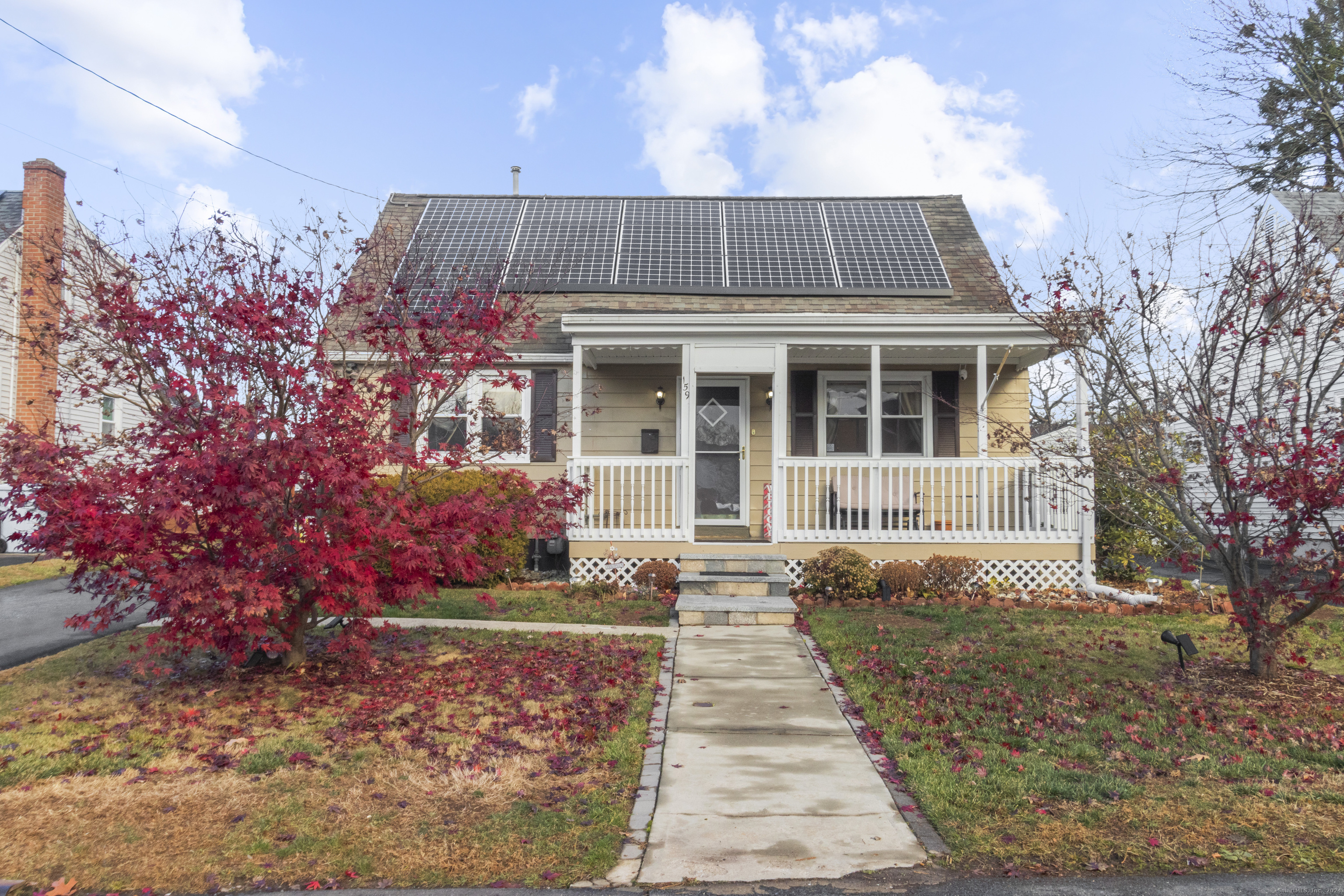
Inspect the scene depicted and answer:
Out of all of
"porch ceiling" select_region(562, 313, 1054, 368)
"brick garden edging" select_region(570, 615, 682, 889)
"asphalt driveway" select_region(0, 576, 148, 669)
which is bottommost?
"brick garden edging" select_region(570, 615, 682, 889)

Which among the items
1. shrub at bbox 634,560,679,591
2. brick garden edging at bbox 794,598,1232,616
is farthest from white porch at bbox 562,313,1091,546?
brick garden edging at bbox 794,598,1232,616

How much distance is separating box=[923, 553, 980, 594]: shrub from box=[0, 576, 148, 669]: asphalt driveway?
809cm

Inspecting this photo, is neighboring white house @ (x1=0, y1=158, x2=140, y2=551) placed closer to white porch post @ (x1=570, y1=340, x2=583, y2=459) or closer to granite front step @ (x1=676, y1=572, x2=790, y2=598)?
white porch post @ (x1=570, y1=340, x2=583, y2=459)

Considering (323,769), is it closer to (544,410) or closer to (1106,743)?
Result: (1106,743)

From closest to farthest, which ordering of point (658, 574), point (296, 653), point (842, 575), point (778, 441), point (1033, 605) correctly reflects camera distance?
point (296, 653) → point (1033, 605) → point (842, 575) → point (658, 574) → point (778, 441)

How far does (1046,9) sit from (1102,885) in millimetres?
11138

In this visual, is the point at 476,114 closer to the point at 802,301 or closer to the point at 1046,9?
the point at 802,301

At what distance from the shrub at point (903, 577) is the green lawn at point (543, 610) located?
2.67m

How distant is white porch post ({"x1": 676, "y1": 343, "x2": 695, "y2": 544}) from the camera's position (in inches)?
424

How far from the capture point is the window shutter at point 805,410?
40.3ft

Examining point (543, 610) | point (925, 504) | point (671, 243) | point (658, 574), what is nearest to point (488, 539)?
point (543, 610)

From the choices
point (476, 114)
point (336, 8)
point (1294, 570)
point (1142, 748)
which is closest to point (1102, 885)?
point (1142, 748)

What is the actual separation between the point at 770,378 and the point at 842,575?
328cm

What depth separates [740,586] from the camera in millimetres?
9578
